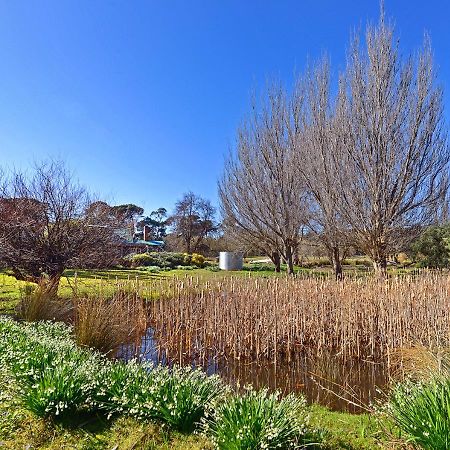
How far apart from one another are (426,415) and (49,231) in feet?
24.3

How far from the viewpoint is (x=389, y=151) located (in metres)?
9.11

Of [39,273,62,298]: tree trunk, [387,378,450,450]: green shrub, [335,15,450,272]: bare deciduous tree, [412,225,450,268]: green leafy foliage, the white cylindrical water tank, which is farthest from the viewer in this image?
the white cylindrical water tank

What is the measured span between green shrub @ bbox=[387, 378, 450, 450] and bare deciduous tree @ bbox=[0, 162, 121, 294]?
654 cm

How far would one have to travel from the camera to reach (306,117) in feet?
43.6

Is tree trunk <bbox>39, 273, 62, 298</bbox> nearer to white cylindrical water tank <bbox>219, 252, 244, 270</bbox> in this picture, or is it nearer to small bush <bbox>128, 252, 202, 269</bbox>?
small bush <bbox>128, 252, 202, 269</bbox>

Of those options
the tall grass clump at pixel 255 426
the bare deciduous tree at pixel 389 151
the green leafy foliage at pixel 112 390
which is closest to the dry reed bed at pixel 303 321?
the green leafy foliage at pixel 112 390

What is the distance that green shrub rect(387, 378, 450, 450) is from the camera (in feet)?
6.00

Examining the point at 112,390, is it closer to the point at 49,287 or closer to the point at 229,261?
the point at 49,287

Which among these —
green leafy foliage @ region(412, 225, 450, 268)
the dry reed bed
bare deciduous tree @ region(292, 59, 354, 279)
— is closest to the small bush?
bare deciduous tree @ region(292, 59, 354, 279)

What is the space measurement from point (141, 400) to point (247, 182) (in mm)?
12510

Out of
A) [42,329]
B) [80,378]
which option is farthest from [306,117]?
[80,378]

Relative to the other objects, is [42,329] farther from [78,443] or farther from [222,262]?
[222,262]

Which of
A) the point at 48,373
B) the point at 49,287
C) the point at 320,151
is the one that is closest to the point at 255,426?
the point at 48,373

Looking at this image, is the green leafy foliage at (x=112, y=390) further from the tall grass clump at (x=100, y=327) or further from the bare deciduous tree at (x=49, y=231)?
the bare deciduous tree at (x=49, y=231)
